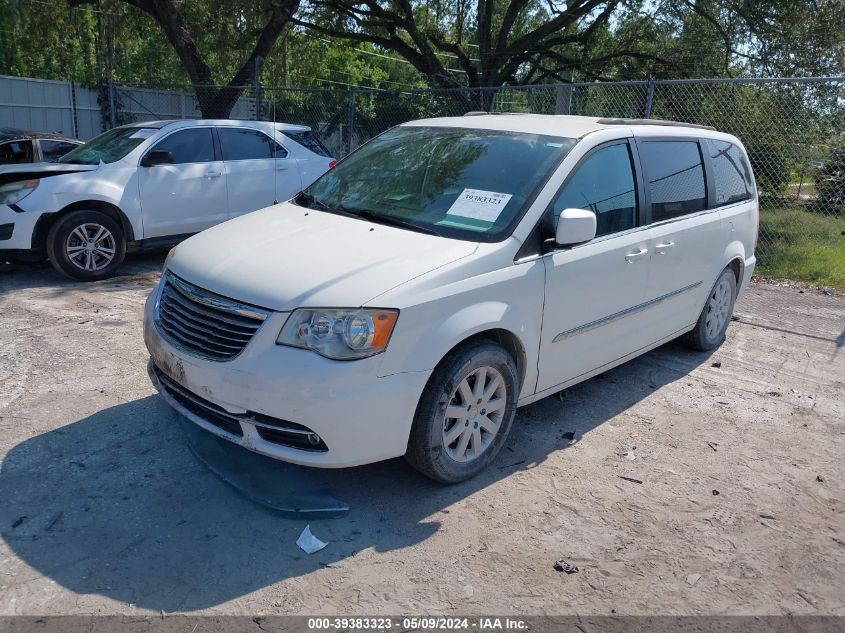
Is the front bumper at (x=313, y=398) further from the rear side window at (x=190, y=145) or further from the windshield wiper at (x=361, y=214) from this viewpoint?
the rear side window at (x=190, y=145)

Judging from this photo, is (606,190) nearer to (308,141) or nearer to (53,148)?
(308,141)

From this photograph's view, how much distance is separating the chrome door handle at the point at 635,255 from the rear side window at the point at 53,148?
1002cm

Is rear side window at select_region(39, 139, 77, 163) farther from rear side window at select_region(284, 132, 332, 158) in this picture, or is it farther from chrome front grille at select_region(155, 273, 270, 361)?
chrome front grille at select_region(155, 273, 270, 361)

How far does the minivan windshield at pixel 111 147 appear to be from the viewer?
26.4ft

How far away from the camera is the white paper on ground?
3186 millimetres

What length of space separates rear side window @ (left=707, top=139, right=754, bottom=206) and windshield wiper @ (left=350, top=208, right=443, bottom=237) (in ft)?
9.35

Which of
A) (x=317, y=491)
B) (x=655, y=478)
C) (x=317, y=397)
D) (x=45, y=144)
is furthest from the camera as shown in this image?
(x=45, y=144)

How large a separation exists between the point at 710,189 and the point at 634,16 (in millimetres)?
13909

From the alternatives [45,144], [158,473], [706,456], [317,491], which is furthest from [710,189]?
[45,144]

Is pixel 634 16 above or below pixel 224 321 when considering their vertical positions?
above

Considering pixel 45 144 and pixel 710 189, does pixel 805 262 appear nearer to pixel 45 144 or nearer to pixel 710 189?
pixel 710 189

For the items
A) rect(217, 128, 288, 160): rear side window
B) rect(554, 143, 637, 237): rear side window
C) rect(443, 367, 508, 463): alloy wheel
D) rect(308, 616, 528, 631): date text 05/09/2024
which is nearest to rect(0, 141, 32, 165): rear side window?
rect(217, 128, 288, 160): rear side window

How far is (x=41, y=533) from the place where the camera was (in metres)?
3.19

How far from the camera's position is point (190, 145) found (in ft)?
27.7
